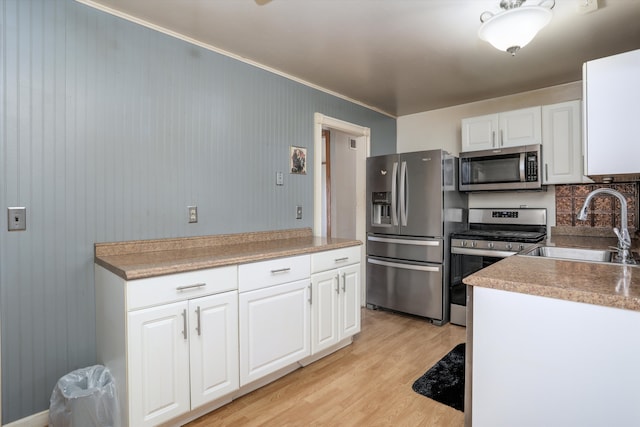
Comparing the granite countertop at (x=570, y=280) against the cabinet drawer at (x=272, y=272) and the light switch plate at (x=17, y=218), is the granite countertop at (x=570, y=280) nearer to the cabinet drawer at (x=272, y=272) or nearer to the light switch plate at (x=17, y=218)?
the cabinet drawer at (x=272, y=272)

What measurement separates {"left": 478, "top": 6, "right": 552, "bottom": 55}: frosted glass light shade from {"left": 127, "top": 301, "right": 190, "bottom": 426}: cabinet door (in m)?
2.13

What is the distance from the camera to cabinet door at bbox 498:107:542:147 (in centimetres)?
307

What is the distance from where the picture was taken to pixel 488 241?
10.2 feet

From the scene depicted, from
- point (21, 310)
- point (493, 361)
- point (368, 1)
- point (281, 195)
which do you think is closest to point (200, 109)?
point (281, 195)

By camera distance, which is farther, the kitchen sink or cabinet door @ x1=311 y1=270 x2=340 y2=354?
cabinet door @ x1=311 y1=270 x2=340 y2=354

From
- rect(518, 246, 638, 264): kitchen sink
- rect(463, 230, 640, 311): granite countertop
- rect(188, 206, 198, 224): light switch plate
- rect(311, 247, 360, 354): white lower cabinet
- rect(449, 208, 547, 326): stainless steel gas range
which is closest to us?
rect(463, 230, 640, 311): granite countertop

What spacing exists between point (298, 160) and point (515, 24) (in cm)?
189

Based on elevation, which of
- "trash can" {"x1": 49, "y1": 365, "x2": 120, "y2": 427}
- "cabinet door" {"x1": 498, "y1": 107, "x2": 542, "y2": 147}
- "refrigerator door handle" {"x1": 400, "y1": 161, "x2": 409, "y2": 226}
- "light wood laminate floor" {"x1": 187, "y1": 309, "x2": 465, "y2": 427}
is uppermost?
"cabinet door" {"x1": 498, "y1": 107, "x2": 542, "y2": 147}

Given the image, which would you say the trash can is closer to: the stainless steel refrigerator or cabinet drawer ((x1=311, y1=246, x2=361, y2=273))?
cabinet drawer ((x1=311, y1=246, x2=361, y2=273))

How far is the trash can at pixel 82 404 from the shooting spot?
1.59 m

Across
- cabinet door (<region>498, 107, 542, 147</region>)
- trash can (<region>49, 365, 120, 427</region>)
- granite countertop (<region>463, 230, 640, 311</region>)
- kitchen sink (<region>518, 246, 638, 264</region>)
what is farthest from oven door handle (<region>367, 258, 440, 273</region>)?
trash can (<region>49, 365, 120, 427</region>)

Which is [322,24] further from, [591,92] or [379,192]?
[379,192]

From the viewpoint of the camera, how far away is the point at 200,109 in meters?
2.38

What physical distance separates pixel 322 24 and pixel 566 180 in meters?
2.53
